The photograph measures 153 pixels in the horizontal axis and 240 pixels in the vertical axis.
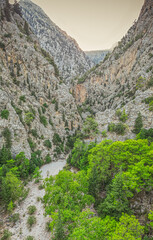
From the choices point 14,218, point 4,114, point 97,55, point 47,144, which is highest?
point 97,55

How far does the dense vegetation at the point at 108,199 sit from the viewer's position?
8.83 meters

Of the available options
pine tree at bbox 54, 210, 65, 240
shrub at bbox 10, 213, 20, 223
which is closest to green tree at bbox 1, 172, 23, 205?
shrub at bbox 10, 213, 20, 223

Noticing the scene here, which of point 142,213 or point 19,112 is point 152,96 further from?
point 19,112

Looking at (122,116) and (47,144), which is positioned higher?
(122,116)

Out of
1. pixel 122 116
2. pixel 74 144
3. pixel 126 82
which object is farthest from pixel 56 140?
pixel 126 82

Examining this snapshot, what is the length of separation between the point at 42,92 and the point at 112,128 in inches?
1396

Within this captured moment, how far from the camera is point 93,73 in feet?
302

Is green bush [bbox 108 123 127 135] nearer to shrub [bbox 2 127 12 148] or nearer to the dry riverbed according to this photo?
the dry riverbed

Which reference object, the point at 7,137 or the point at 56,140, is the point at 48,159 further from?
the point at 7,137

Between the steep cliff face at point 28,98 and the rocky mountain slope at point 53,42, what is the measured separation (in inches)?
1792

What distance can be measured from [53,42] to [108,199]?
13421cm

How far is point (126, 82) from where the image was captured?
2591 inches

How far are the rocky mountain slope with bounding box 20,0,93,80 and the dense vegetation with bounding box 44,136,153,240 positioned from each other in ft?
341

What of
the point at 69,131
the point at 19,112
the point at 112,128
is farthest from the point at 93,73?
the point at 19,112
